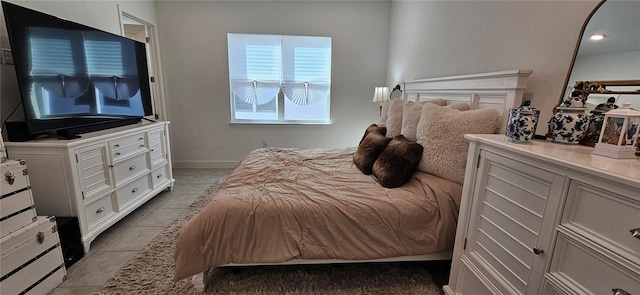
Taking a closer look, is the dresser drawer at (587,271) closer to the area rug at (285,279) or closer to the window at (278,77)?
the area rug at (285,279)

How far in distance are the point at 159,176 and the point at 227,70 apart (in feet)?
5.94

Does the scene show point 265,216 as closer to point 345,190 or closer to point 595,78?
point 345,190

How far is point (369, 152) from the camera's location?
2.24 metres

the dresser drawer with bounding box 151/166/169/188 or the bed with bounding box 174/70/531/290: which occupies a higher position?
the bed with bounding box 174/70/531/290

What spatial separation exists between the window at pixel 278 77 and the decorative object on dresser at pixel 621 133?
339cm

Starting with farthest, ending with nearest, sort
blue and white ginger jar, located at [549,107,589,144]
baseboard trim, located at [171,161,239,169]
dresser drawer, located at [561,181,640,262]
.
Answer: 1. baseboard trim, located at [171,161,239,169]
2. blue and white ginger jar, located at [549,107,589,144]
3. dresser drawer, located at [561,181,640,262]

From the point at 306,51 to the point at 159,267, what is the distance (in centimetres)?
328

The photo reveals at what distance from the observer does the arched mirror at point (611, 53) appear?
112cm

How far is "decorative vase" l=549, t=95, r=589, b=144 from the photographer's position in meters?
1.23

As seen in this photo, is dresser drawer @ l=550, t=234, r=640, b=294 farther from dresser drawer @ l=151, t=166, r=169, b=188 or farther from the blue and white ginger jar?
dresser drawer @ l=151, t=166, r=169, b=188

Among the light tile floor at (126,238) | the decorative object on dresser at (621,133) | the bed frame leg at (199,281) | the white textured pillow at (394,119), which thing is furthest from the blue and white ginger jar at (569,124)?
the light tile floor at (126,238)

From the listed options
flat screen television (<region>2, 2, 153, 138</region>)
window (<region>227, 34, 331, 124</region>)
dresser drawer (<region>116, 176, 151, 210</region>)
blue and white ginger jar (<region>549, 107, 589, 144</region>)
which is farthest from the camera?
window (<region>227, 34, 331, 124</region>)

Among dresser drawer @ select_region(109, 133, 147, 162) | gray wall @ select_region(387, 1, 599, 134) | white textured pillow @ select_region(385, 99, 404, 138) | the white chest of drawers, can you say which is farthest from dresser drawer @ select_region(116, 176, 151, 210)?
gray wall @ select_region(387, 1, 599, 134)

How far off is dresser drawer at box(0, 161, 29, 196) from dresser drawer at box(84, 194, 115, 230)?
0.53m
